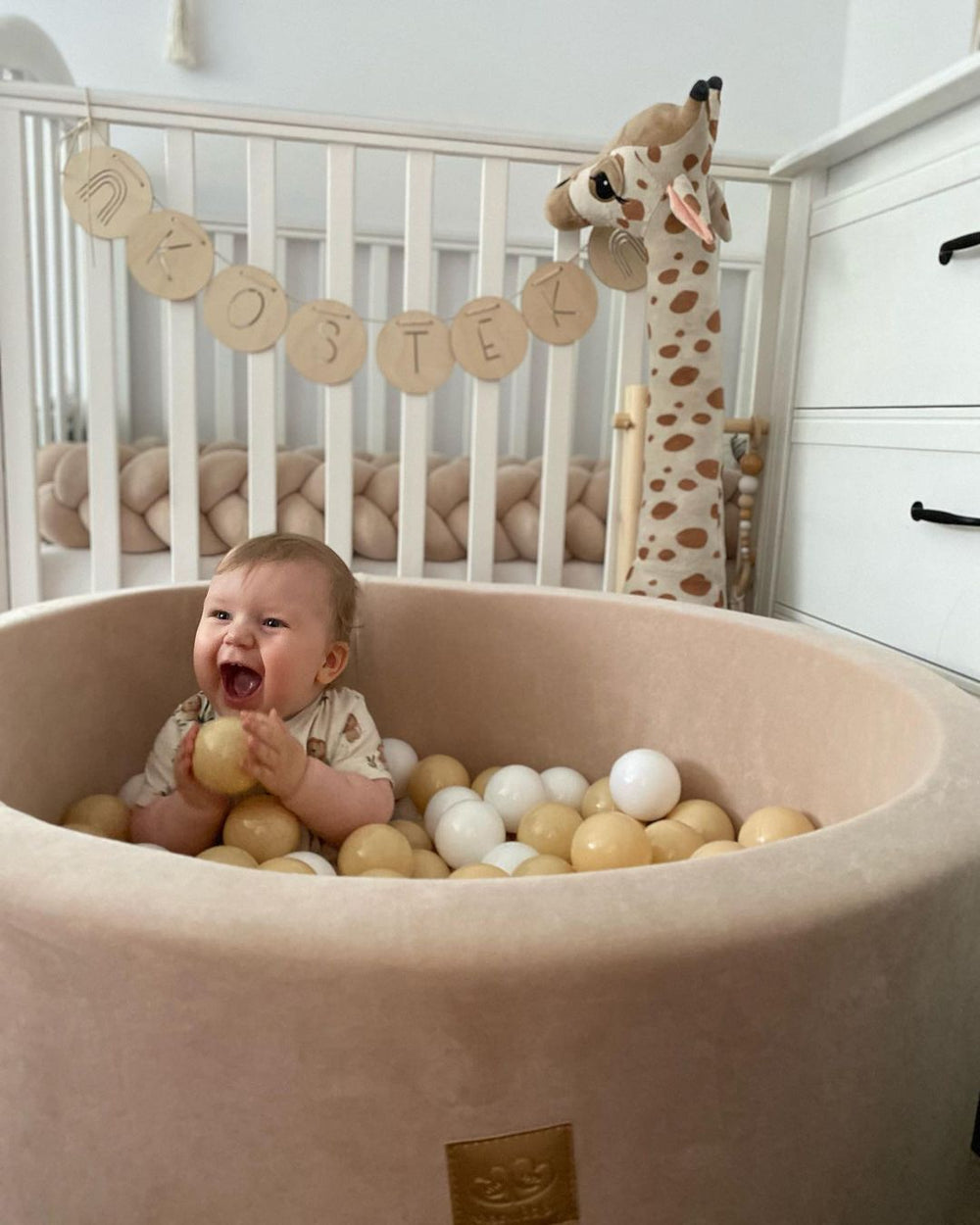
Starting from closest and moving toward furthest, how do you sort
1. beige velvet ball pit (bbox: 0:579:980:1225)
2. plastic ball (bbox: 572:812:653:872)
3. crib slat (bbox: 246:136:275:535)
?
beige velvet ball pit (bbox: 0:579:980:1225) → plastic ball (bbox: 572:812:653:872) → crib slat (bbox: 246:136:275:535)

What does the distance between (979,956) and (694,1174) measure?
0.19 m

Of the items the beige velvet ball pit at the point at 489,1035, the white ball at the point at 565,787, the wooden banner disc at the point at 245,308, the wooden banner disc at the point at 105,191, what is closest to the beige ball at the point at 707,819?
the white ball at the point at 565,787

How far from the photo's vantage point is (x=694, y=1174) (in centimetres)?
44

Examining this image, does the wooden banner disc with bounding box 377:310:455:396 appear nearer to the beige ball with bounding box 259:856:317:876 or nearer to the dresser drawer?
the dresser drawer

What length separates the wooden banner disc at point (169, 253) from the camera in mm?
1320

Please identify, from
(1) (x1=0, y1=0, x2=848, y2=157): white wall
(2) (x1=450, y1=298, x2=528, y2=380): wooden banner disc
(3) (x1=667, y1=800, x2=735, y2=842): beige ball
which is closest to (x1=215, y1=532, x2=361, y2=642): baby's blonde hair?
(3) (x1=667, y1=800, x2=735, y2=842): beige ball

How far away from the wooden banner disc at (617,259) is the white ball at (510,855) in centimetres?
82

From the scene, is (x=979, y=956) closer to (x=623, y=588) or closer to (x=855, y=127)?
(x=623, y=588)

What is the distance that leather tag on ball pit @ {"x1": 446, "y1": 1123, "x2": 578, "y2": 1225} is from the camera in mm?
418

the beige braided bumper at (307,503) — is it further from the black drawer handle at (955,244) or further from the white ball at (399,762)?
the black drawer handle at (955,244)

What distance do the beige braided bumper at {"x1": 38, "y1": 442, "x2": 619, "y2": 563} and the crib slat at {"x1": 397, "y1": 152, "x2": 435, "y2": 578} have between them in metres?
0.05

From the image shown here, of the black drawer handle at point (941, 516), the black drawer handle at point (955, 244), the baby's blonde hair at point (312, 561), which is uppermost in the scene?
the black drawer handle at point (955, 244)

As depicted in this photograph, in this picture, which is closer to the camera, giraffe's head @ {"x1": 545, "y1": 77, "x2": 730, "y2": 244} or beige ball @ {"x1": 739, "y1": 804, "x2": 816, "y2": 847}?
beige ball @ {"x1": 739, "y1": 804, "x2": 816, "y2": 847}

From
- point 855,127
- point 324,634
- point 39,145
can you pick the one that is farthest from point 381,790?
point 39,145
